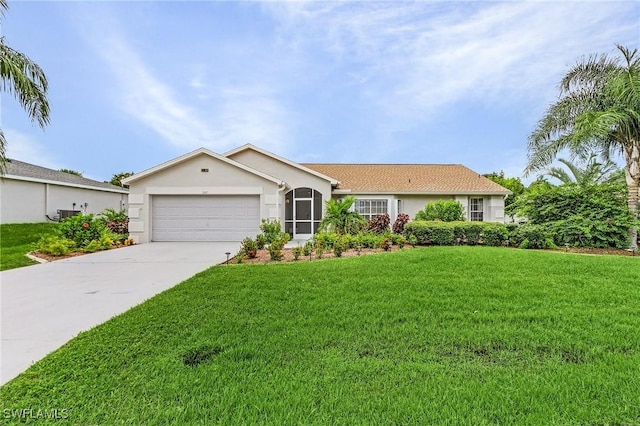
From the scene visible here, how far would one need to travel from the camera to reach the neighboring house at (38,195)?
19.0 m

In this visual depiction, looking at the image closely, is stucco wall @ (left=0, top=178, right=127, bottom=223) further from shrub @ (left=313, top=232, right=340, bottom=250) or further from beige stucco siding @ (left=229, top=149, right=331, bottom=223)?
shrub @ (left=313, top=232, right=340, bottom=250)

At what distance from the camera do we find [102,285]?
295 inches

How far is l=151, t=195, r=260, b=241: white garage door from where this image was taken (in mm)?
16016

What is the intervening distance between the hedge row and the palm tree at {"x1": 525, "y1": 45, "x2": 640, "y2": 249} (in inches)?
152

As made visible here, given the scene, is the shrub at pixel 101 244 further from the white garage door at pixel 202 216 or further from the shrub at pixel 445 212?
the shrub at pixel 445 212

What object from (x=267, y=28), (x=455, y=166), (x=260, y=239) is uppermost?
(x=267, y=28)

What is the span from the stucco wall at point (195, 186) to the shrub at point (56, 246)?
9.82 feet

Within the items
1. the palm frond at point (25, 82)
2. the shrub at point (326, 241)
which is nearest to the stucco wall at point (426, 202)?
the shrub at point (326, 241)

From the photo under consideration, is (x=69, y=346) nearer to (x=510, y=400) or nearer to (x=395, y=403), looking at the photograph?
(x=395, y=403)

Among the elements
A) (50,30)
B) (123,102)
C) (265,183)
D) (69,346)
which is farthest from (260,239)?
(123,102)

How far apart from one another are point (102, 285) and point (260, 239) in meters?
5.34

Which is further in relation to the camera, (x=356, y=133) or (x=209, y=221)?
(x=356, y=133)

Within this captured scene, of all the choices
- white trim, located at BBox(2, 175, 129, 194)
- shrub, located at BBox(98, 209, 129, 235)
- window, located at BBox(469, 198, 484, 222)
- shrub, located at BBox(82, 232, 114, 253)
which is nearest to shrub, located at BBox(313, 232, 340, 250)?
shrub, located at BBox(82, 232, 114, 253)

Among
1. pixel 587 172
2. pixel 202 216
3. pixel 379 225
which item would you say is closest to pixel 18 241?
pixel 202 216
